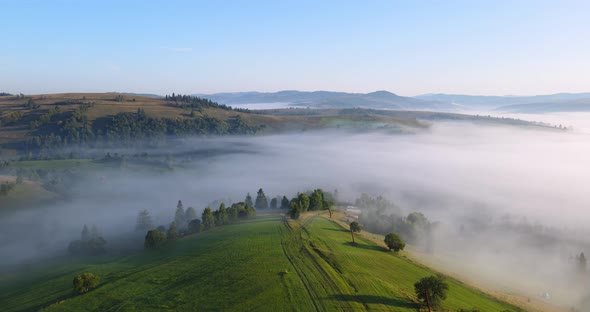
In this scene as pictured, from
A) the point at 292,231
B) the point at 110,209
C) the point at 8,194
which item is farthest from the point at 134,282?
the point at 8,194

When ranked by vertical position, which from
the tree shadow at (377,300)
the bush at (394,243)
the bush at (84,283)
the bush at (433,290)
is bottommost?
the bush at (84,283)

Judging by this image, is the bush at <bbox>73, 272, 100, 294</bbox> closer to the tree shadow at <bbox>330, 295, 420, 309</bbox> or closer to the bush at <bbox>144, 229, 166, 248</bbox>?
the bush at <bbox>144, 229, 166, 248</bbox>

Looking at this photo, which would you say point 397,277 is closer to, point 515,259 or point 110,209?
point 515,259

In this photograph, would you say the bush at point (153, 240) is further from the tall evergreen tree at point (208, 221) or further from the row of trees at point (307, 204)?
the row of trees at point (307, 204)

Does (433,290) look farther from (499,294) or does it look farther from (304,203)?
(304,203)

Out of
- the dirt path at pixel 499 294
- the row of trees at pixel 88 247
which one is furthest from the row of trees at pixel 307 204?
the row of trees at pixel 88 247
